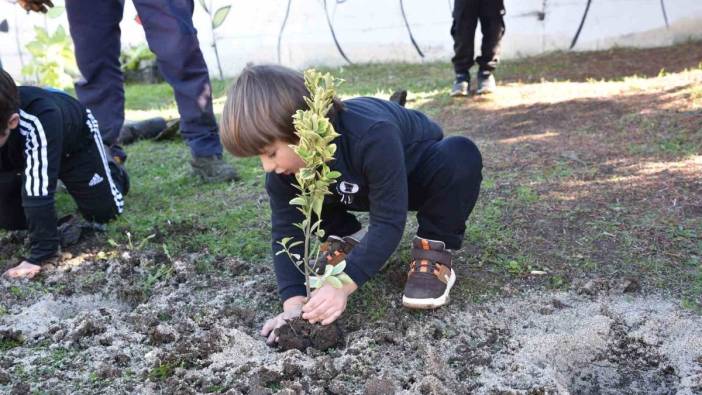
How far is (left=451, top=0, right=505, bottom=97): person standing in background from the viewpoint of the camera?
5355mm

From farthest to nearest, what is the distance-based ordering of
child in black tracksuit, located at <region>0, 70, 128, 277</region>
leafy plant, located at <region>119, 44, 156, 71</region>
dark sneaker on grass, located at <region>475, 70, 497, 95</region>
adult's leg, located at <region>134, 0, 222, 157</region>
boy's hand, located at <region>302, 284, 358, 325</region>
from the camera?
1. leafy plant, located at <region>119, 44, 156, 71</region>
2. dark sneaker on grass, located at <region>475, 70, 497, 95</region>
3. adult's leg, located at <region>134, 0, 222, 157</region>
4. child in black tracksuit, located at <region>0, 70, 128, 277</region>
5. boy's hand, located at <region>302, 284, 358, 325</region>

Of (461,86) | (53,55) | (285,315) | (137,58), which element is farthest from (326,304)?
(137,58)

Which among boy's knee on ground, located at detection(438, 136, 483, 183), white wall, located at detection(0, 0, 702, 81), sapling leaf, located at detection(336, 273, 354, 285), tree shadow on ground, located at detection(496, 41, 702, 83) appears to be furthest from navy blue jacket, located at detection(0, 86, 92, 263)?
white wall, located at detection(0, 0, 702, 81)

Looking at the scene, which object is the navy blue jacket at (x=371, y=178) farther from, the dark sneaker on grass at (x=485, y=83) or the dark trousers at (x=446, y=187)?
the dark sneaker on grass at (x=485, y=83)

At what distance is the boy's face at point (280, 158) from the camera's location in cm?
204

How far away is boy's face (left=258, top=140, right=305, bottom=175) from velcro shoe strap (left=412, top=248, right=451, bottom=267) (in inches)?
25.0

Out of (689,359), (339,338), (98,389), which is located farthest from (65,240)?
(689,359)

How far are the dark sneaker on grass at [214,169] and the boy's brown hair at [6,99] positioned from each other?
1.26 m

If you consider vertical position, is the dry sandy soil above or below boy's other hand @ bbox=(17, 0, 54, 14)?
below

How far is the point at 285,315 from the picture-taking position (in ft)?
7.54

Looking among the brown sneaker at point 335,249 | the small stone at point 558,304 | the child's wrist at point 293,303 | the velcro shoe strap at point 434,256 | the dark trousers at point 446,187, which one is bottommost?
the small stone at point 558,304

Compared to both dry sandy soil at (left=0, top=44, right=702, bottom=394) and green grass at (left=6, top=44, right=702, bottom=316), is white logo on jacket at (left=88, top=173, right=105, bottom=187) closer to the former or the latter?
green grass at (left=6, top=44, right=702, bottom=316)

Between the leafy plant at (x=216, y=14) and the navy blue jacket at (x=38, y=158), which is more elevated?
the leafy plant at (x=216, y=14)

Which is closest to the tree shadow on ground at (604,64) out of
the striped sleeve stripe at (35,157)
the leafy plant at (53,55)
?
the leafy plant at (53,55)
